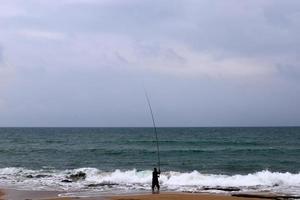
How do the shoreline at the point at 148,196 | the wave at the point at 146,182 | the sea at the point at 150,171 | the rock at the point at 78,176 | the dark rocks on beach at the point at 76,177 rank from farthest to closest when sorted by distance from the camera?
1. the rock at the point at 78,176
2. the dark rocks on beach at the point at 76,177
3. the sea at the point at 150,171
4. the wave at the point at 146,182
5. the shoreline at the point at 148,196

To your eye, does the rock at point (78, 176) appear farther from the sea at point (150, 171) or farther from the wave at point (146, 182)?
the wave at point (146, 182)

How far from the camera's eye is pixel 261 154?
1690 inches

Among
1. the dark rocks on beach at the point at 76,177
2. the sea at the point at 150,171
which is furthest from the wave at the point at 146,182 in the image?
the dark rocks on beach at the point at 76,177

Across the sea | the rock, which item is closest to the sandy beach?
the sea

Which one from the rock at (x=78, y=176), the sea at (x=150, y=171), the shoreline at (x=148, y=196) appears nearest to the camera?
the shoreline at (x=148, y=196)

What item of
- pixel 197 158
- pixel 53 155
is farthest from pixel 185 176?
pixel 53 155

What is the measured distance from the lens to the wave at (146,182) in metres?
23.3

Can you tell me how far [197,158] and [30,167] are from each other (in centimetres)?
1328

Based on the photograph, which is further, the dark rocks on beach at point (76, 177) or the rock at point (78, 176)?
the rock at point (78, 176)

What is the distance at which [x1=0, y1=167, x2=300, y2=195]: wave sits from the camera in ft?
76.3

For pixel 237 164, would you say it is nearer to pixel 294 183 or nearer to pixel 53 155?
pixel 294 183

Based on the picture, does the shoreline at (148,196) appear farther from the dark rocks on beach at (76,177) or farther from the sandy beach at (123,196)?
the dark rocks on beach at (76,177)

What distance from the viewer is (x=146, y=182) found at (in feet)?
87.4


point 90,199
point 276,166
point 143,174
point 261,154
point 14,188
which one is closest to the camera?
point 90,199
